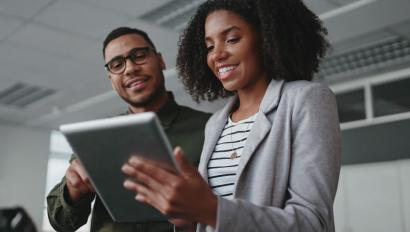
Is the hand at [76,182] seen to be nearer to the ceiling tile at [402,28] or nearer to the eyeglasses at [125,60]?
the eyeglasses at [125,60]

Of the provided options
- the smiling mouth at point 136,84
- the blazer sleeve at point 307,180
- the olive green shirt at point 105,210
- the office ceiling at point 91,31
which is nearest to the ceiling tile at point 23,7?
the office ceiling at point 91,31

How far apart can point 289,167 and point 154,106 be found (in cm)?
76

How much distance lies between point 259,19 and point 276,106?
247mm

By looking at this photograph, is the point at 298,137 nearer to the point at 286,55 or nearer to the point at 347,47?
the point at 286,55

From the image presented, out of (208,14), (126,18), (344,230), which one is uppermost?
(126,18)

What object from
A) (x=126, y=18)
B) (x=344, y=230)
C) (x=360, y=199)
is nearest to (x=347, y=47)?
(x=360, y=199)

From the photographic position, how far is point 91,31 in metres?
3.77

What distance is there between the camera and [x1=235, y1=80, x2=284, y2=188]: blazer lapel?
2.95 ft

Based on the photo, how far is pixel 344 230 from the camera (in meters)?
4.14

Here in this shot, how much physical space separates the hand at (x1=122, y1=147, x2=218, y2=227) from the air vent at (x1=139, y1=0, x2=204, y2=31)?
2.72 metres

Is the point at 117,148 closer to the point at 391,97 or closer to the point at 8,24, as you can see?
the point at 8,24

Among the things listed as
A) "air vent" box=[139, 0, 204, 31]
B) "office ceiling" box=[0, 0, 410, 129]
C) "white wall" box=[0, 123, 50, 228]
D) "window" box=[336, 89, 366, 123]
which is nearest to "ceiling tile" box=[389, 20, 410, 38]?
"office ceiling" box=[0, 0, 410, 129]

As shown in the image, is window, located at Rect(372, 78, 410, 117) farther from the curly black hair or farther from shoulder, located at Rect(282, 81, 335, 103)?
shoulder, located at Rect(282, 81, 335, 103)

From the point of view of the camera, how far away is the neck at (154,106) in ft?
4.98
